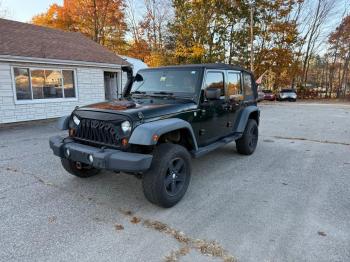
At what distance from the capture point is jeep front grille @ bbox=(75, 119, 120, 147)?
10.4ft

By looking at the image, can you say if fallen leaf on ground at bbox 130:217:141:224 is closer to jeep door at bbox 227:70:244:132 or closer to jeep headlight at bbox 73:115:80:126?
jeep headlight at bbox 73:115:80:126

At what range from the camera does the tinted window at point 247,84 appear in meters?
5.66

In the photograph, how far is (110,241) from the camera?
2.62 metres

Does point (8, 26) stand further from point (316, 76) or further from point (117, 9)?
point (316, 76)

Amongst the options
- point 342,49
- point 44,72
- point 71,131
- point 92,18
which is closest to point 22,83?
point 44,72

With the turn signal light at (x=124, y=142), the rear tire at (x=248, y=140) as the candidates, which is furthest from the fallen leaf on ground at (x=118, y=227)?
the rear tire at (x=248, y=140)

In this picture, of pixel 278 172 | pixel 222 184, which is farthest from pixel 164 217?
pixel 278 172

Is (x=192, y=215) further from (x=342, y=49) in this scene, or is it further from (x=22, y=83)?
(x=342, y=49)

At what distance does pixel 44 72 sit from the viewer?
34.9 feet

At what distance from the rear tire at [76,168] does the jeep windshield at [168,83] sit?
1577 millimetres

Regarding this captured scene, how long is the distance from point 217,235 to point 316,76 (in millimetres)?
49104

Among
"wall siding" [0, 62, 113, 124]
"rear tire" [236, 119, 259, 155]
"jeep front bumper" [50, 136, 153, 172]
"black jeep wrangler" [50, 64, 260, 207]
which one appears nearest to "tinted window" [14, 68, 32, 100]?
"wall siding" [0, 62, 113, 124]

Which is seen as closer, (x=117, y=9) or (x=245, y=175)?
(x=245, y=175)

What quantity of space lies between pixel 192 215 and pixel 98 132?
162cm
